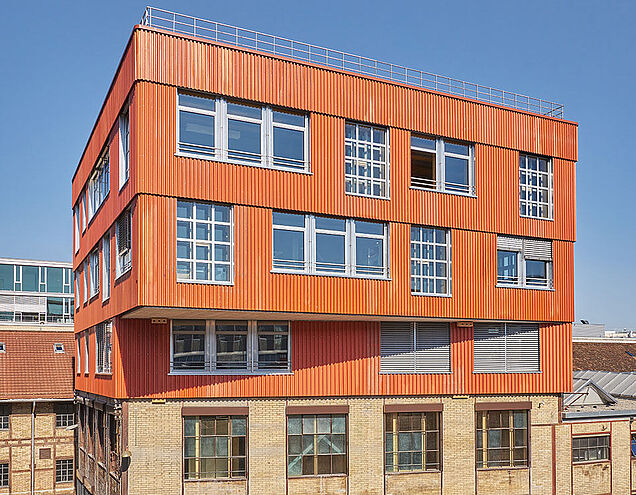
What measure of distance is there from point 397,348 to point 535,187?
8.88 metres

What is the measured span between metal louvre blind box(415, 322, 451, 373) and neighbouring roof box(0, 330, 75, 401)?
23491 mm

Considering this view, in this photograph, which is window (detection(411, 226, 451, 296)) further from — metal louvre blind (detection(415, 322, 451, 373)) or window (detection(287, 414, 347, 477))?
window (detection(287, 414, 347, 477))

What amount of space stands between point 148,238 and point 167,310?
230cm

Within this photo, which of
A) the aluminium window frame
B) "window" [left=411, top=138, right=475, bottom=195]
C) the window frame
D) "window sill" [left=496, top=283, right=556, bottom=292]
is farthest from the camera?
"window sill" [left=496, top=283, right=556, bottom=292]

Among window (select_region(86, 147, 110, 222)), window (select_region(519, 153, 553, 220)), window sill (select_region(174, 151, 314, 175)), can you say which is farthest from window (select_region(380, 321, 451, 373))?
window (select_region(86, 147, 110, 222))

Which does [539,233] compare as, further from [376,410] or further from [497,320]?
[376,410]

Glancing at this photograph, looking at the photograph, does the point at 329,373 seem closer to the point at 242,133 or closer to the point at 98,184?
the point at 242,133

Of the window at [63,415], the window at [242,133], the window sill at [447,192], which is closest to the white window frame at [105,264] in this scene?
the window at [242,133]

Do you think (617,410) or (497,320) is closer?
(497,320)

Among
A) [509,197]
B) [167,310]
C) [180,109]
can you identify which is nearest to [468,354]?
[509,197]

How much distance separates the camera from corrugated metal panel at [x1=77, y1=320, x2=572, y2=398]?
2483cm

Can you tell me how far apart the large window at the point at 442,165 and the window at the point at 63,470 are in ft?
94.8

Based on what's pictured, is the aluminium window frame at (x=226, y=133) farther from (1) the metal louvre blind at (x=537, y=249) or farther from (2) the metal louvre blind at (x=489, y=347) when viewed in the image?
(1) the metal louvre blind at (x=537, y=249)

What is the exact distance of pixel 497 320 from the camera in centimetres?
2905
